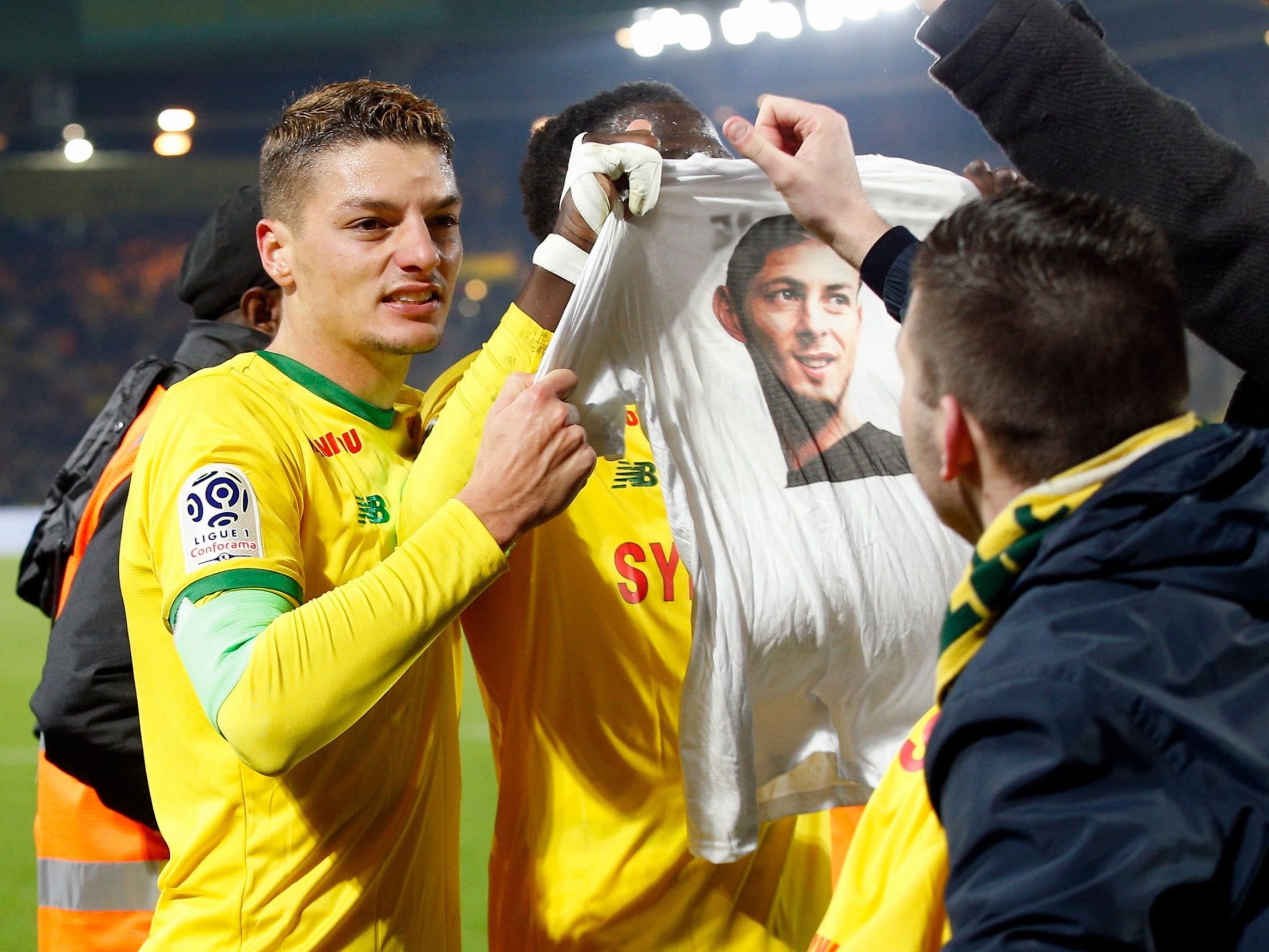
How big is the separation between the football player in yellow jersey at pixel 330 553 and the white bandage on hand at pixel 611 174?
0.02 metres

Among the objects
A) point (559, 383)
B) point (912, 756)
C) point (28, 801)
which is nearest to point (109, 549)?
point (559, 383)

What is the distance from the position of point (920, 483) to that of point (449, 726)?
109cm

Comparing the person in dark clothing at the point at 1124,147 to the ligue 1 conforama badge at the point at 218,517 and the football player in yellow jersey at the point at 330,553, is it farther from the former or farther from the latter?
the ligue 1 conforama badge at the point at 218,517

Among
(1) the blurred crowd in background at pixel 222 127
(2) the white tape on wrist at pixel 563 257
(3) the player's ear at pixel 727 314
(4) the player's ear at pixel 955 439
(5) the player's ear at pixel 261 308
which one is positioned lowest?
(4) the player's ear at pixel 955 439

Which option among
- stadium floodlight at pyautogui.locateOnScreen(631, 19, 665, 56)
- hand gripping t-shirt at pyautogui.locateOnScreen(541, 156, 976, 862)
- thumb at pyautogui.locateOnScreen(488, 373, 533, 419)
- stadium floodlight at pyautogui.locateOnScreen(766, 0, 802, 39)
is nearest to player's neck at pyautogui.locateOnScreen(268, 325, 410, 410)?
thumb at pyautogui.locateOnScreen(488, 373, 533, 419)

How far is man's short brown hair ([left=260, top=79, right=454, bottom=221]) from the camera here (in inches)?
79.6

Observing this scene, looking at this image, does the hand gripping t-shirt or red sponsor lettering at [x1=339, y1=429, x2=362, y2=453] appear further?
red sponsor lettering at [x1=339, y1=429, x2=362, y2=453]

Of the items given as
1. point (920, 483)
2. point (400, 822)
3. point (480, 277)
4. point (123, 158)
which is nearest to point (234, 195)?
point (400, 822)

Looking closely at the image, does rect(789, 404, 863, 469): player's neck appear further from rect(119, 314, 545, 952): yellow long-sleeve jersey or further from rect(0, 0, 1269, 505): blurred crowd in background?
rect(0, 0, 1269, 505): blurred crowd in background

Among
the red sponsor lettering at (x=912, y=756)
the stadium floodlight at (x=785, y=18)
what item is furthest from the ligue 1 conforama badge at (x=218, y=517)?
the stadium floodlight at (x=785, y=18)

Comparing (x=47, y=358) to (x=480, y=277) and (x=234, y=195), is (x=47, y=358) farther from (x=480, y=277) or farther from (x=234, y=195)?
(x=234, y=195)

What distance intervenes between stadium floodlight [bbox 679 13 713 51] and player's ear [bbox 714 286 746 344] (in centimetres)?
1979

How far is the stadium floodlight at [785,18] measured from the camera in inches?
809

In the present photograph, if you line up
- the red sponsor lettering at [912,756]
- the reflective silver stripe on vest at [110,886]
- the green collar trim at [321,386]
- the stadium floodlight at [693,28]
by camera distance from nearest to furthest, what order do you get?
the red sponsor lettering at [912,756]
the green collar trim at [321,386]
the reflective silver stripe on vest at [110,886]
the stadium floodlight at [693,28]
